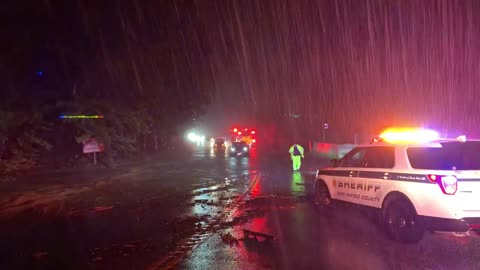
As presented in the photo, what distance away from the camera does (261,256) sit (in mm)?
→ 6277

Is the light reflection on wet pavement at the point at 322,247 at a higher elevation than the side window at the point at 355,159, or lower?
lower

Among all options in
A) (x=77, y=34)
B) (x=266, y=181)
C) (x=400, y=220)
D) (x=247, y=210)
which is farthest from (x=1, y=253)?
(x=77, y=34)

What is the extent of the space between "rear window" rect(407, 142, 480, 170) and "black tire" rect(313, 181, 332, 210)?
116 inches

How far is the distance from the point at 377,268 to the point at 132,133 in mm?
21387

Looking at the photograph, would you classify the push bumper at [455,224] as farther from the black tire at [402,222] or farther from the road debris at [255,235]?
the road debris at [255,235]

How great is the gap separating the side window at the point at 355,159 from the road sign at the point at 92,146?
53.6ft

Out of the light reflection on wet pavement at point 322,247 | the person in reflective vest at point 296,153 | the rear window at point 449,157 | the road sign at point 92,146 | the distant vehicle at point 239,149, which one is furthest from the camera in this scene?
the distant vehicle at point 239,149

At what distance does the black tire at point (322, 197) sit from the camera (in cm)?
998

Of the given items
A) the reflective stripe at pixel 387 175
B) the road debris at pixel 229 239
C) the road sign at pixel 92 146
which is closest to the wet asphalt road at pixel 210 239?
the road debris at pixel 229 239

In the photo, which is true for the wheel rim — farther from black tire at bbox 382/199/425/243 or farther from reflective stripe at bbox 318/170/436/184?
reflective stripe at bbox 318/170/436/184

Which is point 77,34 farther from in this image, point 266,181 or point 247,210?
point 247,210

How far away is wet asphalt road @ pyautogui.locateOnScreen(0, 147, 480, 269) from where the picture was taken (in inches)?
238

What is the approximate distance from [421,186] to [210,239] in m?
3.40

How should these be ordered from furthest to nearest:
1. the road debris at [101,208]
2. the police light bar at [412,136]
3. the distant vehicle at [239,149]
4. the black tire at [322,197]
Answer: the distant vehicle at [239,149]
the road debris at [101,208]
the black tire at [322,197]
the police light bar at [412,136]
